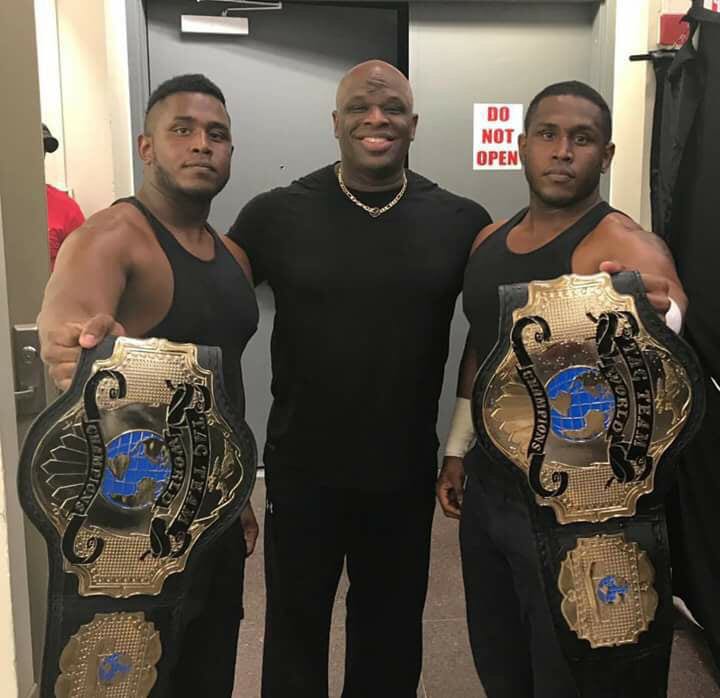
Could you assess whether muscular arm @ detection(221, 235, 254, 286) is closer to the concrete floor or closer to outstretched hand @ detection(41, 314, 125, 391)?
outstretched hand @ detection(41, 314, 125, 391)

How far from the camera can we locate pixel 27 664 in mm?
1127

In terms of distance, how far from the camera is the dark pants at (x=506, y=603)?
1231 mm

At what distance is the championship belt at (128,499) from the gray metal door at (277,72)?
7.15 ft

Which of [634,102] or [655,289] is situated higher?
[634,102]

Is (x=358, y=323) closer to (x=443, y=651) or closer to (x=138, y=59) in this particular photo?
(x=443, y=651)

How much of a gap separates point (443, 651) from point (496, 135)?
1889 millimetres

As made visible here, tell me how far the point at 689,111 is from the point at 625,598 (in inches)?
53.8

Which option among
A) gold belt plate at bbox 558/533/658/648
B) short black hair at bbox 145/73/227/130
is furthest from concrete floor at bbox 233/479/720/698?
short black hair at bbox 145/73/227/130

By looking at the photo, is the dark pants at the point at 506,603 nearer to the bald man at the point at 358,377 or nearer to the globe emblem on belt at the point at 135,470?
the bald man at the point at 358,377

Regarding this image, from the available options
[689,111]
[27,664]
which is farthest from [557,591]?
[689,111]

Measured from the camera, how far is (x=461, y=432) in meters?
1.58

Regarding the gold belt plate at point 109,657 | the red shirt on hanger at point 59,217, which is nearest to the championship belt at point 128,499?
the gold belt plate at point 109,657

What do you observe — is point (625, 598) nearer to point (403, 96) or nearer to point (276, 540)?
point (276, 540)

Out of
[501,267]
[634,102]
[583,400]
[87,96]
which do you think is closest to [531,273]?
[501,267]
